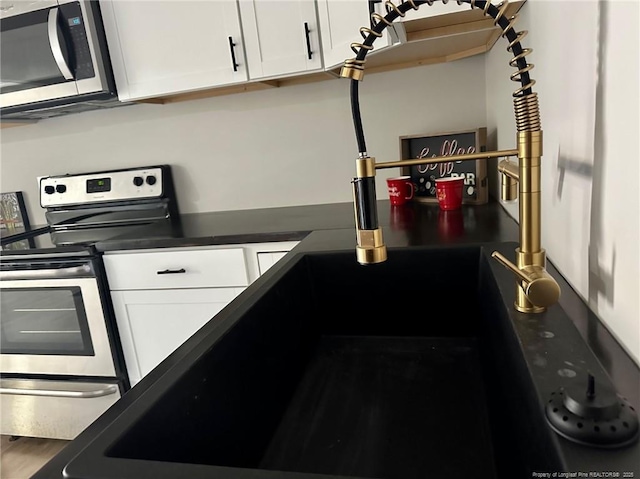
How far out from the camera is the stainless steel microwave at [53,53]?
179 centimetres

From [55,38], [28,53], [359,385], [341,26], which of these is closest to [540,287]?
[359,385]

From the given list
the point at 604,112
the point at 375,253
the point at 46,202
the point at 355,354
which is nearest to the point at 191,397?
the point at 375,253

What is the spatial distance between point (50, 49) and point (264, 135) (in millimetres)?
929

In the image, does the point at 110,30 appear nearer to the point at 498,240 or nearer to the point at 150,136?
the point at 150,136

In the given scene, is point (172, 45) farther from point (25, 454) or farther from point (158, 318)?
point (25, 454)

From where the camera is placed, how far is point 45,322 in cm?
184

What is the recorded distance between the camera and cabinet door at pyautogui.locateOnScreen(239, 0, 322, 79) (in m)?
1.65

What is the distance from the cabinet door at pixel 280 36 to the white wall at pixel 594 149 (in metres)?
0.96

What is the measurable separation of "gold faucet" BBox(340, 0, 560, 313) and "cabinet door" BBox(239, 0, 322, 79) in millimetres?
1137

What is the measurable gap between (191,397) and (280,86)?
1.75 meters

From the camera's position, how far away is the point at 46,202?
2299mm

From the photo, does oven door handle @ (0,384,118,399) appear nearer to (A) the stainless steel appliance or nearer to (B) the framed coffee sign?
(A) the stainless steel appliance

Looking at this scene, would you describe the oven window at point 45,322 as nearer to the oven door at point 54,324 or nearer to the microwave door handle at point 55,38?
the oven door at point 54,324

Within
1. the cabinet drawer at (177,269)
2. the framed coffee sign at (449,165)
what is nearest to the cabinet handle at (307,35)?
the framed coffee sign at (449,165)
